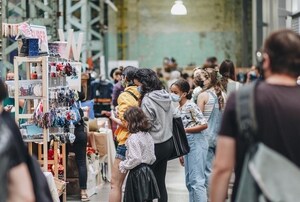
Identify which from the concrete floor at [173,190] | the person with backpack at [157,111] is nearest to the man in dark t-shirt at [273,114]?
the person with backpack at [157,111]

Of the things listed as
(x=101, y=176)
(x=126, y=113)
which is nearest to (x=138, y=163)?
(x=126, y=113)

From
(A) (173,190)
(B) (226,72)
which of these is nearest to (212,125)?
(B) (226,72)

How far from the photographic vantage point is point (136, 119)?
7.88 meters

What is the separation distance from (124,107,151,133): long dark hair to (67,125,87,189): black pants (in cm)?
260

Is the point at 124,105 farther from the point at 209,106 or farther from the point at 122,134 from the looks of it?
the point at 209,106

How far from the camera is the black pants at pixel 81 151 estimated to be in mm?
10469

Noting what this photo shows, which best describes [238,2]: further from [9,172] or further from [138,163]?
[9,172]

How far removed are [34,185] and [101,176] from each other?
8162mm

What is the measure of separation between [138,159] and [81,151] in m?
2.86

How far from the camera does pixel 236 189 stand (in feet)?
14.2

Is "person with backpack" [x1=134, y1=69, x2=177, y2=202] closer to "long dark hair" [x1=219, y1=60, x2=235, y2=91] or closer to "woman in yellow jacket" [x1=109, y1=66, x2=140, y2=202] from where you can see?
"woman in yellow jacket" [x1=109, y1=66, x2=140, y2=202]

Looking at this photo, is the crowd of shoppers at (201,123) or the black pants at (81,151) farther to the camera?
the black pants at (81,151)

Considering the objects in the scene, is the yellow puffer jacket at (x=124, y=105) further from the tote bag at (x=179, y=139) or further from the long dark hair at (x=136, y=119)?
the tote bag at (x=179, y=139)

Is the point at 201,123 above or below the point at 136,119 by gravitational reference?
below
